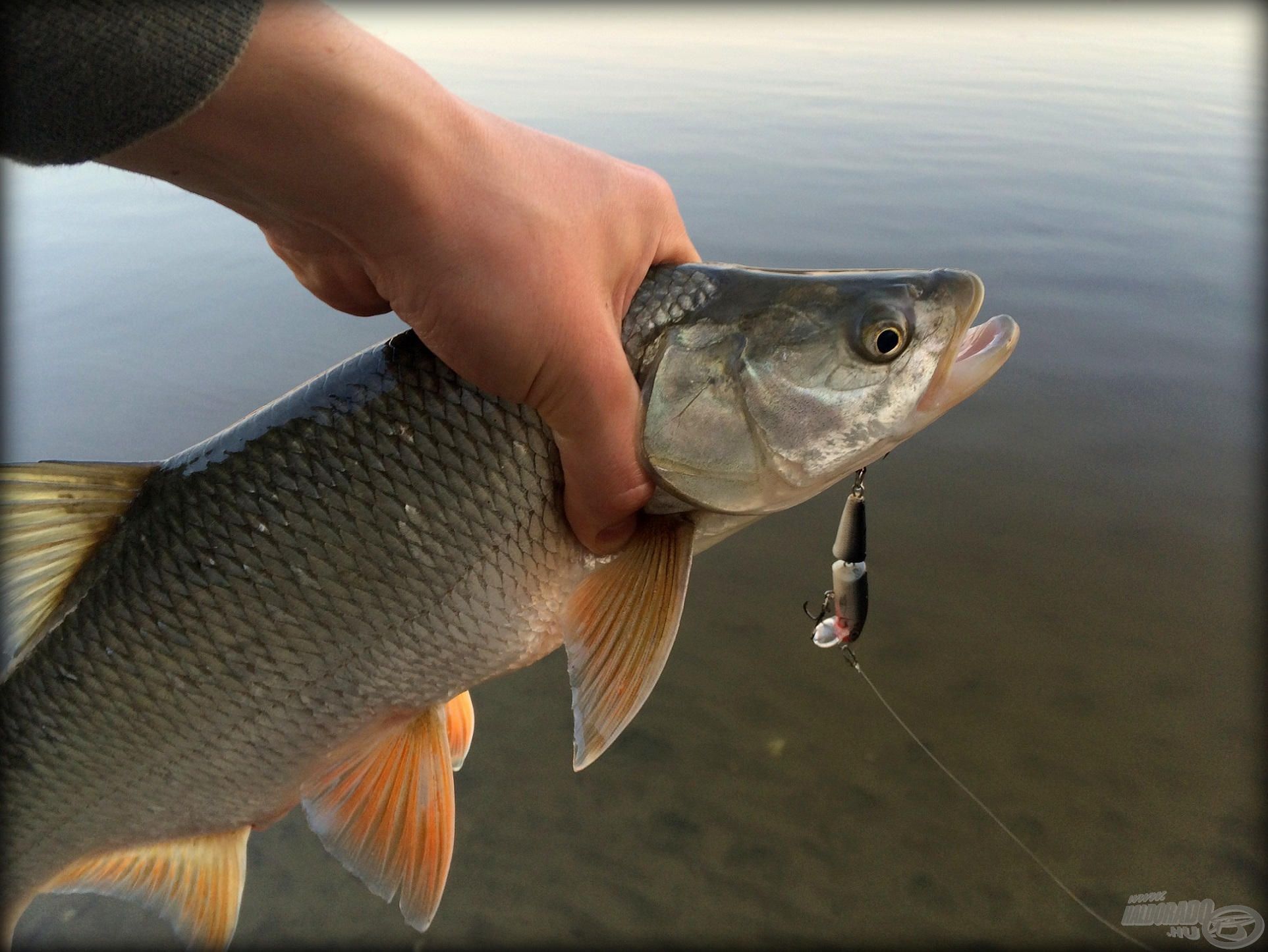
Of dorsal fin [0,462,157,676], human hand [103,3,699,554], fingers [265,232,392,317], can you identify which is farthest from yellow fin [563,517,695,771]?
dorsal fin [0,462,157,676]

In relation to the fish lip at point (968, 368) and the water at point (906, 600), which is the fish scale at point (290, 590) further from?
the water at point (906, 600)

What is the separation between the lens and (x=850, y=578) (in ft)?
7.57

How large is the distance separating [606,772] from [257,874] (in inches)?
44.9

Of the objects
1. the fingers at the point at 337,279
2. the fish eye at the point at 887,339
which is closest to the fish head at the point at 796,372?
the fish eye at the point at 887,339

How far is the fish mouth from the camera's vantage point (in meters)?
1.70

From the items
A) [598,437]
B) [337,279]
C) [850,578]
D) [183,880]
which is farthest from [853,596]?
[183,880]

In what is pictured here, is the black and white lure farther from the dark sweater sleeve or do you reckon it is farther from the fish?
the dark sweater sleeve

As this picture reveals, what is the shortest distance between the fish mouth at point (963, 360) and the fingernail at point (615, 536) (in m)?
0.63

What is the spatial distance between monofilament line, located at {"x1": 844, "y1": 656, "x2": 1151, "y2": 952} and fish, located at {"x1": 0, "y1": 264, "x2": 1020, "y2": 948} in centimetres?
119

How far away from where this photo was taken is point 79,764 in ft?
6.04

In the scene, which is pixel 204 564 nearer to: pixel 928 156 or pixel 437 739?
pixel 437 739

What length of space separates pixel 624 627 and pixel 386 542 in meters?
0.52

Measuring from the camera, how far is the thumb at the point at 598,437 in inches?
63.2

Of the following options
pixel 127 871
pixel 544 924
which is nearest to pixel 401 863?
pixel 127 871
